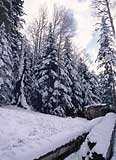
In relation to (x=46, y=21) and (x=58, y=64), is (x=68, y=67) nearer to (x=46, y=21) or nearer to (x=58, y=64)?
(x=58, y=64)

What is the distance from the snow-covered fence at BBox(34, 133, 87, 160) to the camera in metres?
6.91

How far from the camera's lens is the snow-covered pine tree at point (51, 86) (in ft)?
72.1

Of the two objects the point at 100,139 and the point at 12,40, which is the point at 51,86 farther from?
the point at 100,139

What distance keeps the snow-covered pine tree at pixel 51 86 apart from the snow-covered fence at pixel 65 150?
11.5m

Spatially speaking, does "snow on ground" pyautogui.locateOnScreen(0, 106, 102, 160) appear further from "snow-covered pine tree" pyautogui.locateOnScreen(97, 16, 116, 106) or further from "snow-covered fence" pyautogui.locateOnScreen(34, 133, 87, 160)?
"snow-covered pine tree" pyautogui.locateOnScreen(97, 16, 116, 106)

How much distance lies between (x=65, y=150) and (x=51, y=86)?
14.6 metres

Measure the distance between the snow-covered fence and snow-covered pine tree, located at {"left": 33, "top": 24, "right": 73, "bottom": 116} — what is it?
37.8ft

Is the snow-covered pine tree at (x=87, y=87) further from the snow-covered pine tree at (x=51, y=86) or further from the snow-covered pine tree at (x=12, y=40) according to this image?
the snow-covered pine tree at (x=12, y=40)

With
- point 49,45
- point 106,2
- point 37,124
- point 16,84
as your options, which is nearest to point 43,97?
point 16,84

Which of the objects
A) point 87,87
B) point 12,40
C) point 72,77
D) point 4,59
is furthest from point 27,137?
point 87,87

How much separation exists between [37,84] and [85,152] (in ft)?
50.2

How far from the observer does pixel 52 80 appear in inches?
907

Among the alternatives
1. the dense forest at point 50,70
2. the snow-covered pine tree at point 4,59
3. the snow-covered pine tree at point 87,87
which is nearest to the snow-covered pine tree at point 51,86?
the dense forest at point 50,70

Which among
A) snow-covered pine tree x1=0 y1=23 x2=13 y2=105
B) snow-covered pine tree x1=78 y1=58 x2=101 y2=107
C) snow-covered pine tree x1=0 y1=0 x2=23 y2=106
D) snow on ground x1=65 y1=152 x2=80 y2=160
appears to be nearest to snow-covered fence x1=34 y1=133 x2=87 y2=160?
snow on ground x1=65 y1=152 x2=80 y2=160
